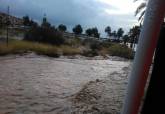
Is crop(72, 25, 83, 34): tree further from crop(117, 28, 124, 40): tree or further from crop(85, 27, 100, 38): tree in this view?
crop(117, 28, 124, 40): tree

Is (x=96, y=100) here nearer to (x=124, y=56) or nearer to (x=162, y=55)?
(x=162, y=55)

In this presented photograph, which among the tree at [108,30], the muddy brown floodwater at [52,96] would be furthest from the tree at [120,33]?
the muddy brown floodwater at [52,96]

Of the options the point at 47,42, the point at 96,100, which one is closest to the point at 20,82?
the point at 96,100

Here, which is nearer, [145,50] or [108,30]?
[145,50]

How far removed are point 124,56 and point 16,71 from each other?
2338cm

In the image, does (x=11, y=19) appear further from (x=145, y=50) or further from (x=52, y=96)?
(x=145, y=50)

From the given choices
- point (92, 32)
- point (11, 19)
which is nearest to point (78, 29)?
point (92, 32)

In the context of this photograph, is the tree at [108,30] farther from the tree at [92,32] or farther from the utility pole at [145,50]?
the utility pole at [145,50]

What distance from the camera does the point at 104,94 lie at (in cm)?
997

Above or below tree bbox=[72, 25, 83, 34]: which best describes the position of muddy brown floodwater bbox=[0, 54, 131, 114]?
above

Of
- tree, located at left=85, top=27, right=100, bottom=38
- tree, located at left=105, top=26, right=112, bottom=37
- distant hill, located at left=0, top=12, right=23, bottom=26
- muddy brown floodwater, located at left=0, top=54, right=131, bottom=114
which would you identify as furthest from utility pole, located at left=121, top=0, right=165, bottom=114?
tree, located at left=105, top=26, right=112, bottom=37

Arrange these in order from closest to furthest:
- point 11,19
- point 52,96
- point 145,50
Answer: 1. point 145,50
2. point 52,96
3. point 11,19

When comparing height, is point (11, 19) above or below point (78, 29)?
above

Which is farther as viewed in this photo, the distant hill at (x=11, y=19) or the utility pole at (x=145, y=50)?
the distant hill at (x=11, y=19)
